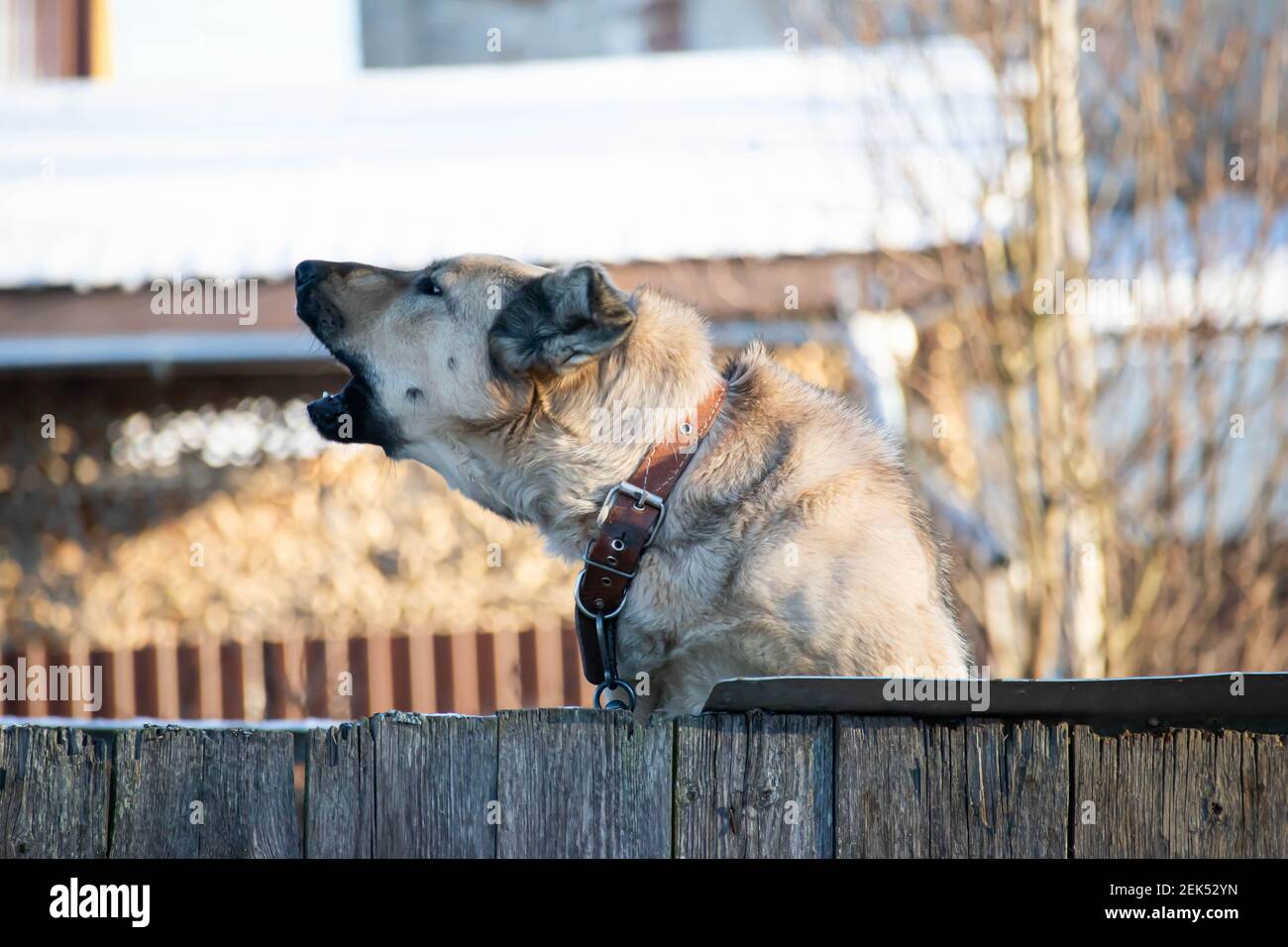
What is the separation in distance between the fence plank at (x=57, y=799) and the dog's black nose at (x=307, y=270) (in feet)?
5.04

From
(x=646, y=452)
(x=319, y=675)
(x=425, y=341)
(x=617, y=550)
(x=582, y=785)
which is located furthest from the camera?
(x=319, y=675)

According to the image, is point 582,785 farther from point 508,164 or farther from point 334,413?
point 508,164

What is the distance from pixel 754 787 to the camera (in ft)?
7.54

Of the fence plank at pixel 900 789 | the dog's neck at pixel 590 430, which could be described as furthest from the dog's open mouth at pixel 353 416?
the fence plank at pixel 900 789

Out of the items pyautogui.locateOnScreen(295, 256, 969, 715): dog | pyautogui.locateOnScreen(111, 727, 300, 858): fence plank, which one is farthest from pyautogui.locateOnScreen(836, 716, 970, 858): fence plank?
pyautogui.locateOnScreen(111, 727, 300, 858): fence plank

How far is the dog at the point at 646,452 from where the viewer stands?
2998mm

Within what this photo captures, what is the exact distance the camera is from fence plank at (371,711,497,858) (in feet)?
7.73

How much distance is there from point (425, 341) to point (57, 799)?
5.04ft

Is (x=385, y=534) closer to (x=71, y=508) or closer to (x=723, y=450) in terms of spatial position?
(x=71, y=508)

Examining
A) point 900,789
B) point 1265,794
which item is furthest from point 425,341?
point 1265,794

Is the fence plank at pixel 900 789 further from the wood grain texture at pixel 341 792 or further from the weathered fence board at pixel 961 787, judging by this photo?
the wood grain texture at pixel 341 792

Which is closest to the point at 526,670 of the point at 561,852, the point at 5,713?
the point at 5,713

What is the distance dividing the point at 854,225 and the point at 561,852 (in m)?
5.34

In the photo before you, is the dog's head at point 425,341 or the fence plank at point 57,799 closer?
the fence plank at point 57,799
